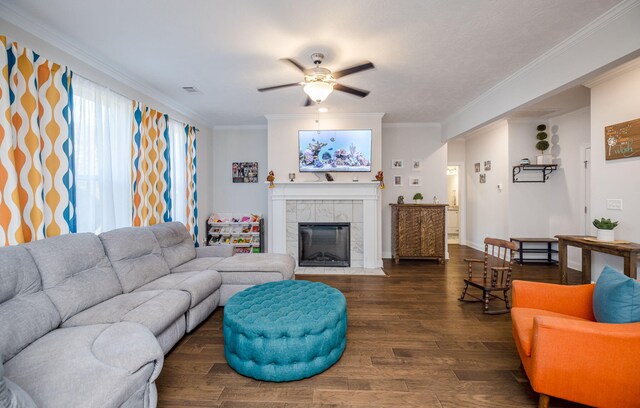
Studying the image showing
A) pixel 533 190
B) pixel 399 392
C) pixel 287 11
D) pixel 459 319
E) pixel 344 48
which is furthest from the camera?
pixel 533 190

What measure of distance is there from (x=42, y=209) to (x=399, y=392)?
3.09 meters

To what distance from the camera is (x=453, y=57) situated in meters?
2.91

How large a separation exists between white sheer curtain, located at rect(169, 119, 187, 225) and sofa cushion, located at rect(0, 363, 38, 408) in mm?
3587

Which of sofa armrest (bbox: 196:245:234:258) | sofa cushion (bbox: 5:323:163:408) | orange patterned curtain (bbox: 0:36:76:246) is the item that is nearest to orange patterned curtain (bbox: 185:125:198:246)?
sofa armrest (bbox: 196:245:234:258)

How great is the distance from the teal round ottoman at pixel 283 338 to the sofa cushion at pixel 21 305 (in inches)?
42.9

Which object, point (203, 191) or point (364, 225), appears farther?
point (203, 191)

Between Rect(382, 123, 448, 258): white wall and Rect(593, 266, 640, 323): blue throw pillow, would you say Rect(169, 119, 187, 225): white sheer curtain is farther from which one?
Rect(593, 266, 640, 323): blue throw pillow

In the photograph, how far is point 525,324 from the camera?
1.86m

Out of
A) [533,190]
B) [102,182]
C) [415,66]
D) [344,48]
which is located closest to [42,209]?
[102,182]

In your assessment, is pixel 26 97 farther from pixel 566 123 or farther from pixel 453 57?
pixel 566 123

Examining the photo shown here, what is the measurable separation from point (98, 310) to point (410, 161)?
524 cm

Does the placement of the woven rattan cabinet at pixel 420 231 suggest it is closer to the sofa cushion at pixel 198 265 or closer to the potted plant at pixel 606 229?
the potted plant at pixel 606 229

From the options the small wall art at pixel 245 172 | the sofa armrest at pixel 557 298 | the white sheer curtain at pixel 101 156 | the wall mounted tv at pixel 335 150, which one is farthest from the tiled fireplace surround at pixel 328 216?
the sofa armrest at pixel 557 298

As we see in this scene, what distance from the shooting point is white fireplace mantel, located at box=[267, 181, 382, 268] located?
16.5ft
